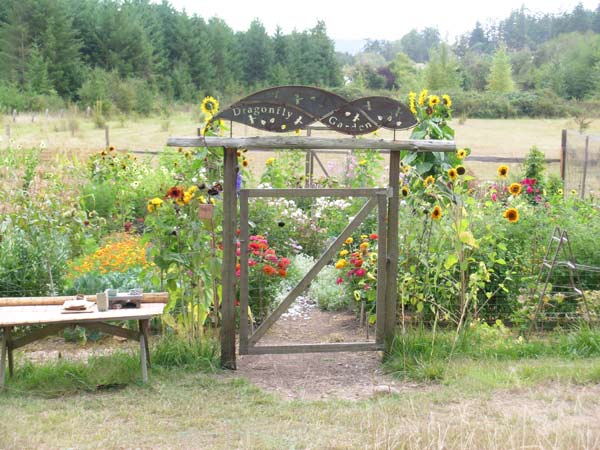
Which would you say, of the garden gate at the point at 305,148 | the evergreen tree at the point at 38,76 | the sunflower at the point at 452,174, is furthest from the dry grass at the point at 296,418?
the evergreen tree at the point at 38,76

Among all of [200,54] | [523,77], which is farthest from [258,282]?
[523,77]

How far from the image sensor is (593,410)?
4379 mm

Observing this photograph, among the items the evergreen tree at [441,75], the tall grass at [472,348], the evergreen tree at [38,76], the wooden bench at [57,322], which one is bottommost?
the tall grass at [472,348]

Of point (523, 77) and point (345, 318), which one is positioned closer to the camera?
point (345, 318)

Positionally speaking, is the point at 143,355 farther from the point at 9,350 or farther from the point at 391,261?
the point at 391,261

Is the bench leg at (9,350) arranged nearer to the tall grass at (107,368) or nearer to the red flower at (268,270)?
the tall grass at (107,368)

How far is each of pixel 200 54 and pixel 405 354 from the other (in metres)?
33.2

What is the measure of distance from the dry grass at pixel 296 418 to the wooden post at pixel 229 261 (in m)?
0.27

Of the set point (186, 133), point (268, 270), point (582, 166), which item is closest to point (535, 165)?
point (582, 166)

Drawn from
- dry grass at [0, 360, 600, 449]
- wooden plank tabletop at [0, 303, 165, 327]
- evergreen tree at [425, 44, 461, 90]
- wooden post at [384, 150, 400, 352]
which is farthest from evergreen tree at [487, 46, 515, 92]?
wooden plank tabletop at [0, 303, 165, 327]

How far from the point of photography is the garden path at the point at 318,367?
501 cm

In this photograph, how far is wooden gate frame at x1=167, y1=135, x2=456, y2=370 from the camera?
514 cm

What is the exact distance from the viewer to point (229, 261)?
5.29 m

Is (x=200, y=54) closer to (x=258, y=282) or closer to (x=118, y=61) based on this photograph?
(x=118, y=61)
